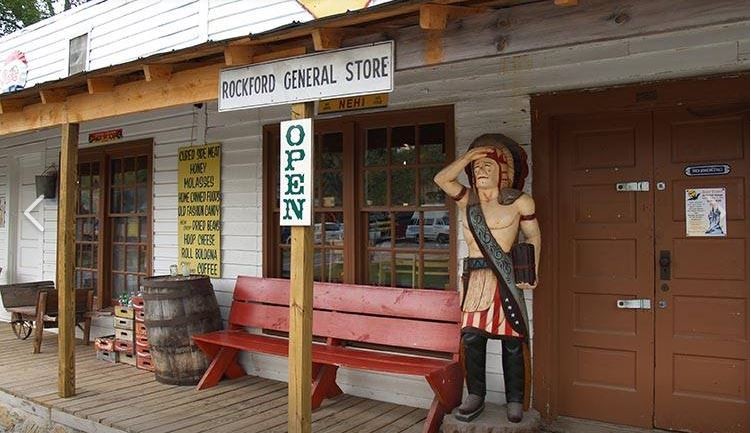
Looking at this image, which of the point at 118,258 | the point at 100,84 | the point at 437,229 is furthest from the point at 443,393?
the point at 118,258

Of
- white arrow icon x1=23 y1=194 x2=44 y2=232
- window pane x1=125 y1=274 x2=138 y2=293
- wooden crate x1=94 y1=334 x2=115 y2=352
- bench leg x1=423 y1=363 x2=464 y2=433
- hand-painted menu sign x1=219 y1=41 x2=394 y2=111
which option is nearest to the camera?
hand-painted menu sign x1=219 y1=41 x2=394 y2=111

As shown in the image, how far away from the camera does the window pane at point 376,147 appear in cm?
516

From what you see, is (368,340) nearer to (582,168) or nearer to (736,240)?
(582,168)

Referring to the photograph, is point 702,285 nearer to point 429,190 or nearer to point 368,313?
point 429,190

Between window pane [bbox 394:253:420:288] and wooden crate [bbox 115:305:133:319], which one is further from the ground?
window pane [bbox 394:253:420:288]

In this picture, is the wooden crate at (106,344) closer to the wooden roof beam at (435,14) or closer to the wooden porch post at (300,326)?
the wooden porch post at (300,326)

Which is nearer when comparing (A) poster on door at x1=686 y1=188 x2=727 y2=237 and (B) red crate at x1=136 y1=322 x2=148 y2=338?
(A) poster on door at x1=686 y1=188 x2=727 y2=237

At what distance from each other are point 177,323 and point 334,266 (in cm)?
142

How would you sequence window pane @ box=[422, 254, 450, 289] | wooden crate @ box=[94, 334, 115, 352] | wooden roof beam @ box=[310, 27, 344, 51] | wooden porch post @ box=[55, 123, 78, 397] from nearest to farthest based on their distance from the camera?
1. wooden roof beam @ box=[310, 27, 344, 51]
2. window pane @ box=[422, 254, 450, 289]
3. wooden porch post @ box=[55, 123, 78, 397]
4. wooden crate @ box=[94, 334, 115, 352]

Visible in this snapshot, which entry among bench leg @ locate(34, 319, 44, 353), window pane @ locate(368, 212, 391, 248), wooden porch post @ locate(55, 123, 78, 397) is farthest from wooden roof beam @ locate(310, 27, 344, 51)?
bench leg @ locate(34, 319, 44, 353)

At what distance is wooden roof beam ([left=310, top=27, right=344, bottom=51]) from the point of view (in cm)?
351

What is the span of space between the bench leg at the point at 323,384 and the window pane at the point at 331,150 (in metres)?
1.71

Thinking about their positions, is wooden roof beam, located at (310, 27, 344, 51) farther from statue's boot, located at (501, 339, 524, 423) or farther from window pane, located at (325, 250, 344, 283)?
window pane, located at (325, 250, 344, 283)

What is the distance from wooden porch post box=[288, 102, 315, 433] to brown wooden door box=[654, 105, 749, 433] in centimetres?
224
